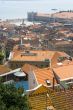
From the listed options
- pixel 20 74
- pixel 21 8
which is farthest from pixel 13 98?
pixel 21 8

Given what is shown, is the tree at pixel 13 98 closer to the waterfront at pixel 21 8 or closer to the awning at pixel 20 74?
the awning at pixel 20 74

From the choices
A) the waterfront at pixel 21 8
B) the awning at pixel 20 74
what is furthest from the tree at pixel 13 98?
the waterfront at pixel 21 8

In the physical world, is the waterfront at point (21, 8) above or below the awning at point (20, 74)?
below

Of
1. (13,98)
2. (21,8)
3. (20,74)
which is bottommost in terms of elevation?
(21,8)

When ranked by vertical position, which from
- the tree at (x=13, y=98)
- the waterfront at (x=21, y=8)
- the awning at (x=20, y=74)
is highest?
the tree at (x=13, y=98)

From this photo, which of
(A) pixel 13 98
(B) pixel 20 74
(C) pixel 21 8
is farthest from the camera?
(C) pixel 21 8

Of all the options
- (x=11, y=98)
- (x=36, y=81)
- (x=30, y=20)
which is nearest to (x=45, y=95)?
(x=11, y=98)

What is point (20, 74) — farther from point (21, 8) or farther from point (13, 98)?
point (21, 8)

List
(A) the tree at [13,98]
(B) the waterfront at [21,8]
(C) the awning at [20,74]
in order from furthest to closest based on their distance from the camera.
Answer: (B) the waterfront at [21,8], (C) the awning at [20,74], (A) the tree at [13,98]

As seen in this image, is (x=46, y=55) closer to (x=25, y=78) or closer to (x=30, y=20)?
(x=25, y=78)

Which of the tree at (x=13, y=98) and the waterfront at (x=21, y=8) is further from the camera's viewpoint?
the waterfront at (x=21, y=8)

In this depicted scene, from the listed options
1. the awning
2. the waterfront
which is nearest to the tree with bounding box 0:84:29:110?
the awning

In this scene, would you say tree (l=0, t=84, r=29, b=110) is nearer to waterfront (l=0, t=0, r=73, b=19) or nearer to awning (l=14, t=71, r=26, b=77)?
awning (l=14, t=71, r=26, b=77)
